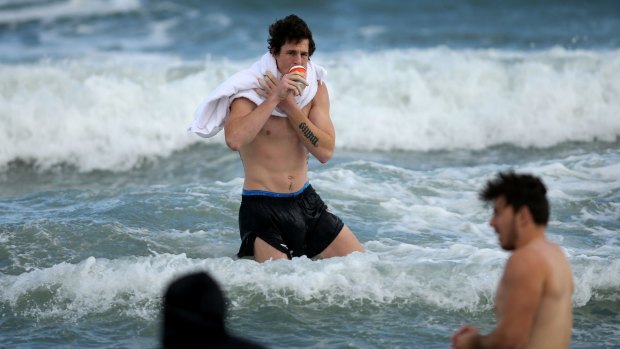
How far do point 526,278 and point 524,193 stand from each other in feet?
1.13

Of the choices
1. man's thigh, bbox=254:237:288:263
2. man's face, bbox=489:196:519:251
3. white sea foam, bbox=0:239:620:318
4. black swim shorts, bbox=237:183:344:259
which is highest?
man's face, bbox=489:196:519:251

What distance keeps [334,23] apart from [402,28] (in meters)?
1.55

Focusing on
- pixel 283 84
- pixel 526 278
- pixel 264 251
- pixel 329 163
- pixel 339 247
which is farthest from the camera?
pixel 329 163

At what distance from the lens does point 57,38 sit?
20.0 m

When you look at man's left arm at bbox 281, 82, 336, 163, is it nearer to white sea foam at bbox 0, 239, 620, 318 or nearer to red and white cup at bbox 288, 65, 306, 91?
red and white cup at bbox 288, 65, 306, 91

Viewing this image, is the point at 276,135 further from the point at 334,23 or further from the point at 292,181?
the point at 334,23

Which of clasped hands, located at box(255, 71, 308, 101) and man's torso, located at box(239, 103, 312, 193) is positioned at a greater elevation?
clasped hands, located at box(255, 71, 308, 101)

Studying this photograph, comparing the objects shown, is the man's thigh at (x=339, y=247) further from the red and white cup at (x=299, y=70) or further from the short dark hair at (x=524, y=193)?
the short dark hair at (x=524, y=193)

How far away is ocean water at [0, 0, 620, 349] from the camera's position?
6418mm

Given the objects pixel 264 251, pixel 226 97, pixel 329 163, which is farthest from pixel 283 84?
pixel 329 163

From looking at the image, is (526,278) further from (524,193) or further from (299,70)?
(299,70)

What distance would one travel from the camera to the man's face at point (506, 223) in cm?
401

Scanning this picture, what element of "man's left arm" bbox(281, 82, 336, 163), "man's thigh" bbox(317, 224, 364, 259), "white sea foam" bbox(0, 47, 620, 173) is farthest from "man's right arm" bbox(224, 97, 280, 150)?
"white sea foam" bbox(0, 47, 620, 173)

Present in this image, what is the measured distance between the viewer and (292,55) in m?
6.34
